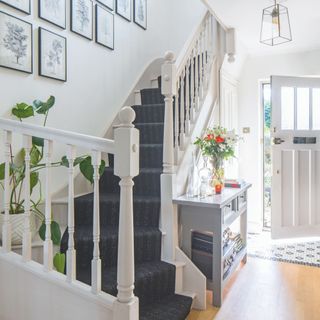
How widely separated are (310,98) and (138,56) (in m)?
2.24

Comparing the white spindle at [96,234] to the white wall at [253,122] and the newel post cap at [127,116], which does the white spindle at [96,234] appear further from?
the white wall at [253,122]

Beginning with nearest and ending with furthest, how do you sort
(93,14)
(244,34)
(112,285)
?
(112,285)
(93,14)
(244,34)

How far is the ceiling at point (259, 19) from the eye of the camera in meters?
2.91

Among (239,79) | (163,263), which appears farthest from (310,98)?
(163,263)

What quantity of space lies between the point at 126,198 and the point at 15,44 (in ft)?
5.24

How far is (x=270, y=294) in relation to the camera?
2.62 metres

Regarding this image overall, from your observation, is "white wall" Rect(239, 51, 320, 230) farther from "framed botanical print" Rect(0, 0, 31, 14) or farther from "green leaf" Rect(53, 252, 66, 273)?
"green leaf" Rect(53, 252, 66, 273)

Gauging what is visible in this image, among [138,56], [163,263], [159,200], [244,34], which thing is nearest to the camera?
[163,263]

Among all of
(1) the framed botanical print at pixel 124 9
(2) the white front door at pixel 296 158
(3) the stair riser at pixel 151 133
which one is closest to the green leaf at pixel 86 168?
(3) the stair riser at pixel 151 133

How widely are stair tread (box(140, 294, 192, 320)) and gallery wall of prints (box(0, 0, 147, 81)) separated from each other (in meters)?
1.91

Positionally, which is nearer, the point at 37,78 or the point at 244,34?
the point at 37,78

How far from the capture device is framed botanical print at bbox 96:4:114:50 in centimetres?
321

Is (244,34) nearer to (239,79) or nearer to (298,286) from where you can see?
(239,79)

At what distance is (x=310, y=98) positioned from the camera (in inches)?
162
